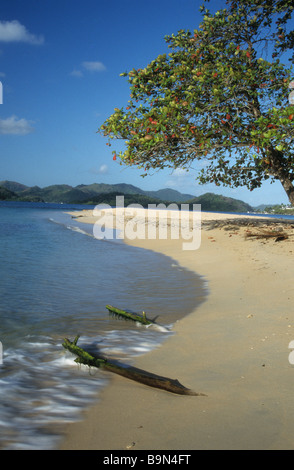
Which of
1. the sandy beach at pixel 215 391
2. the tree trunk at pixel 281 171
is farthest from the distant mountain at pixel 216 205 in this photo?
the sandy beach at pixel 215 391

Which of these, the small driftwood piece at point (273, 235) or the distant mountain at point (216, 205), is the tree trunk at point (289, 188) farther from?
the distant mountain at point (216, 205)

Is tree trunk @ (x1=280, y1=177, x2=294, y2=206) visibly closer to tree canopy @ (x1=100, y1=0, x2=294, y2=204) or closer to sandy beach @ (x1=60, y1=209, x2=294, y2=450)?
tree canopy @ (x1=100, y1=0, x2=294, y2=204)

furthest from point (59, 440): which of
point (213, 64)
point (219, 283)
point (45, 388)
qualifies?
point (213, 64)

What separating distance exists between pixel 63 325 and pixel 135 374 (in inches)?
79.3

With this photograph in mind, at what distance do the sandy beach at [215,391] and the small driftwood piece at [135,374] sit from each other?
2.6 inches

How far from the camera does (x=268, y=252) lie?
1000 cm

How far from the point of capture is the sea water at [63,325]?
2.59 m

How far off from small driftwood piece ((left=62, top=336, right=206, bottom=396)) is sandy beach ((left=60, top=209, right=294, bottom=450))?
2.6 inches

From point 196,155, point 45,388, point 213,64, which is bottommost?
point 45,388

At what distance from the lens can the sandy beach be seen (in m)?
2.18

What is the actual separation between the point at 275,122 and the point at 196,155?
370cm

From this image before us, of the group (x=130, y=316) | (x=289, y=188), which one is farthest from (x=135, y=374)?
(x=289, y=188)

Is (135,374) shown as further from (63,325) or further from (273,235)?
(273,235)

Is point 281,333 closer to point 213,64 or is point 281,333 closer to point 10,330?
point 10,330
